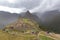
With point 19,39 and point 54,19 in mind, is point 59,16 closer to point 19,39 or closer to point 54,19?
point 54,19

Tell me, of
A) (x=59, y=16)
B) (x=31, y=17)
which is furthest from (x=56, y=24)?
(x=31, y=17)

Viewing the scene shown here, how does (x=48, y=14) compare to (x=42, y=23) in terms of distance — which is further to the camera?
(x=48, y=14)

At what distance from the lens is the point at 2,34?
71.4 ft

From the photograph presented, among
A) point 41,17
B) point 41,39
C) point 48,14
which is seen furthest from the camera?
point 48,14

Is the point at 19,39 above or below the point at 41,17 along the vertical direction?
below

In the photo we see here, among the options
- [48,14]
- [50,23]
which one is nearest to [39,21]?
[50,23]

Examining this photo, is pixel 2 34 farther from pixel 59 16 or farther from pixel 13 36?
pixel 59 16

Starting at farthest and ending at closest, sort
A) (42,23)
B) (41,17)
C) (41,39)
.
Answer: (41,17), (42,23), (41,39)

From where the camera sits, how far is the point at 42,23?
142 ft

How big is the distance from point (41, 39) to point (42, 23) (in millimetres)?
22657

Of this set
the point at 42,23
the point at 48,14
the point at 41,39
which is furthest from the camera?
the point at 48,14

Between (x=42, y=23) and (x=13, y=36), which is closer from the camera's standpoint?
(x=13, y=36)

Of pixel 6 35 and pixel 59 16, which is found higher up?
pixel 59 16

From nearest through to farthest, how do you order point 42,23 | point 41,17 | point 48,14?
point 42,23, point 41,17, point 48,14
